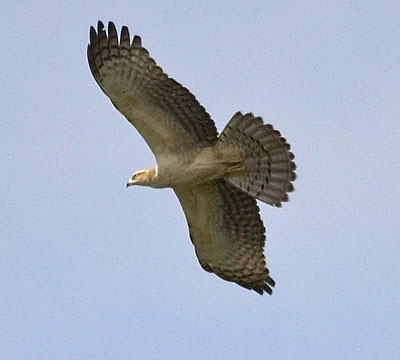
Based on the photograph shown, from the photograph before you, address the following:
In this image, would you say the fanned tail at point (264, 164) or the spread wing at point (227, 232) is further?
the spread wing at point (227, 232)

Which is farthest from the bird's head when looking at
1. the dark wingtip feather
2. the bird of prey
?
the dark wingtip feather

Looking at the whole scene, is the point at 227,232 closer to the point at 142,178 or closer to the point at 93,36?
the point at 142,178

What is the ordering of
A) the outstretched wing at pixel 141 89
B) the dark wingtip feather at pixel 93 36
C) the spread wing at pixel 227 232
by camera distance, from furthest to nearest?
the spread wing at pixel 227 232, the dark wingtip feather at pixel 93 36, the outstretched wing at pixel 141 89

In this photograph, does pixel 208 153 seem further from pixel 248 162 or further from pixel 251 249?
pixel 251 249

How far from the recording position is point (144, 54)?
17.5 metres

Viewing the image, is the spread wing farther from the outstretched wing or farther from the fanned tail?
the outstretched wing

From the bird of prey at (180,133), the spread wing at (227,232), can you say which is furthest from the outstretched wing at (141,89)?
the spread wing at (227,232)

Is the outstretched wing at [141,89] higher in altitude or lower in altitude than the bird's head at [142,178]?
higher

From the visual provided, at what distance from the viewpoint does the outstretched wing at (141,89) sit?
17422mm

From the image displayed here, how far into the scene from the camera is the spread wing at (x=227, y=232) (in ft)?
60.2

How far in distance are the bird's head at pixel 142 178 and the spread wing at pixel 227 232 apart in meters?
0.66

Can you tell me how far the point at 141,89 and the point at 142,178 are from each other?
1.12 metres

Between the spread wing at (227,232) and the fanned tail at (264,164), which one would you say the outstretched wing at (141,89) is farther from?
the spread wing at (227,232)

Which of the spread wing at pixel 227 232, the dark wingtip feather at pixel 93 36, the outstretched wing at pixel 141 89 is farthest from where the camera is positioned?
the spread wing at pixel 227 232
